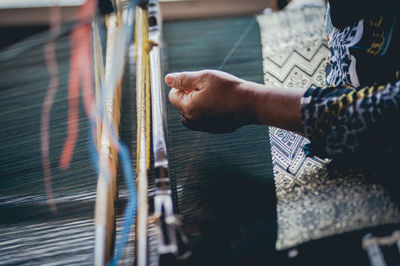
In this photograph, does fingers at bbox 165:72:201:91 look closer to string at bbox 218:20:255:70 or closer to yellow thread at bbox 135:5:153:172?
yellow thread at bbox 135:5:153:172

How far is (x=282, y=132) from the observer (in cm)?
92

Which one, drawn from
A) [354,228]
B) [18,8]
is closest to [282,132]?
[354,228]

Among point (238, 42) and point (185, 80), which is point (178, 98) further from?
point (238, 42)

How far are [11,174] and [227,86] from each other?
26.6 inches

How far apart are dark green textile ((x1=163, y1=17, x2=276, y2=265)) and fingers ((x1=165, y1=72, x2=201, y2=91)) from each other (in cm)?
19

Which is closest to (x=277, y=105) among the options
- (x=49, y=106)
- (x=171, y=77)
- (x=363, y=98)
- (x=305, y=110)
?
(x=305, y=110)

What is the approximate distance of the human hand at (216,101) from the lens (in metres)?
0.72

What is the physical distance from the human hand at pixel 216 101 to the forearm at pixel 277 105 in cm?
1

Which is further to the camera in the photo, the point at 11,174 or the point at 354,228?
the point at 11,174

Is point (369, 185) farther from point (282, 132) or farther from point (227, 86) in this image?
point (227, 86)

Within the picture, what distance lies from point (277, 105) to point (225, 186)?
0.23 m

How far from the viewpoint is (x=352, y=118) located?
616 millimetres

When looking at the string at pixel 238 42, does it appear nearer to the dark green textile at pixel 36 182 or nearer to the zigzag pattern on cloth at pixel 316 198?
the zigzag pattern on cloth at pixel 316 198

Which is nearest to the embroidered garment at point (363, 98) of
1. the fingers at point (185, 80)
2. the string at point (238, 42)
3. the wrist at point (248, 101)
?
the wrist at point (248, 101)
